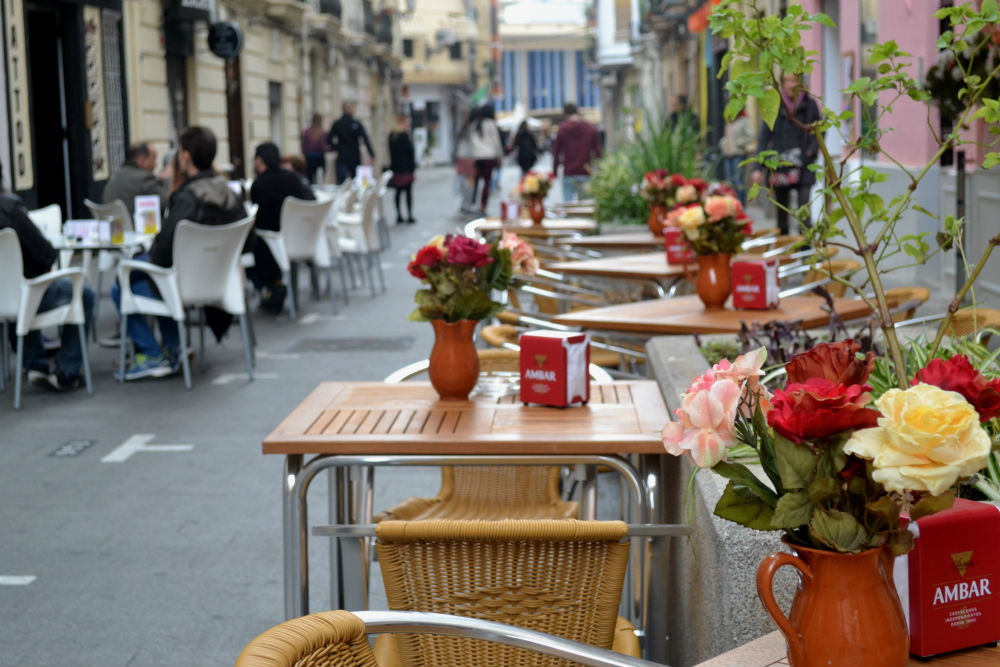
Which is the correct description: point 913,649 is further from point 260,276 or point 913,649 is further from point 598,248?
point 260,276

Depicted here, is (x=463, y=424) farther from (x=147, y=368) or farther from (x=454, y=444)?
(x=147, y=368)

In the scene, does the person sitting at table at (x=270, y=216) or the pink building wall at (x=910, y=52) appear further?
the person sitting at table at (x=270, y=216)

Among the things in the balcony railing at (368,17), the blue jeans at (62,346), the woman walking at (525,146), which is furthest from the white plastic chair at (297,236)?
the balcony railing at (368,17)

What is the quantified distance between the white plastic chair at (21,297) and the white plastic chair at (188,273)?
0.36 m

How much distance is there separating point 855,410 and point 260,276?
31.2ft

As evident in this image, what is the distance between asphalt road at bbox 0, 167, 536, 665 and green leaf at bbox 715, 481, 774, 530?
7.82 feet

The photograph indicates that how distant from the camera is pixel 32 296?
693cm

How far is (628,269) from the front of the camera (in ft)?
20.4

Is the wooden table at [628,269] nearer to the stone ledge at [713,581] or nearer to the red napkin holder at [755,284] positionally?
the red napkin holder at [755,284]

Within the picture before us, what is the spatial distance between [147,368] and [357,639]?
20.7 feet

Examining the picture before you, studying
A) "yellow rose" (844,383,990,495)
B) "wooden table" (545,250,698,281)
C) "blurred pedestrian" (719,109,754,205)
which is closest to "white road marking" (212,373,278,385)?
"wooden table" (545,250,698,281)

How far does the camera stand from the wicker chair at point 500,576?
2.13m

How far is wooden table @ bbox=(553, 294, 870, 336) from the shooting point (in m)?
4.46

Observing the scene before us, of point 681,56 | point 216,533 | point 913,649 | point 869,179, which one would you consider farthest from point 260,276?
point 681,56
